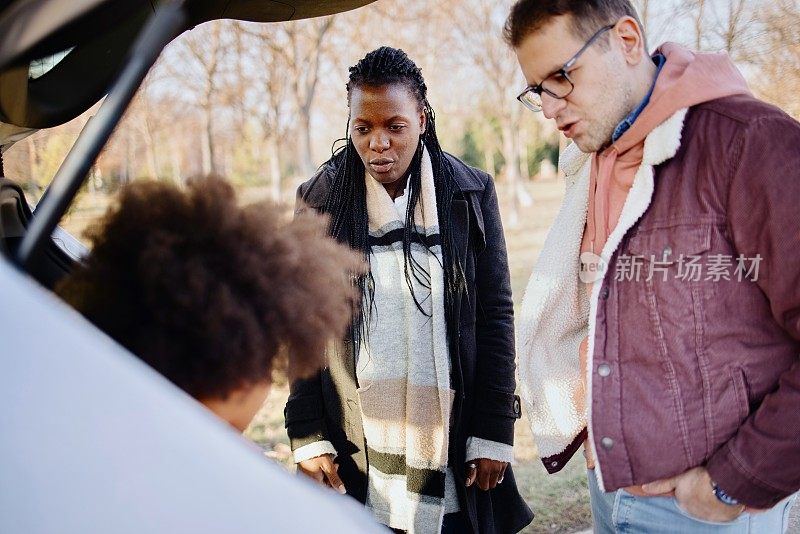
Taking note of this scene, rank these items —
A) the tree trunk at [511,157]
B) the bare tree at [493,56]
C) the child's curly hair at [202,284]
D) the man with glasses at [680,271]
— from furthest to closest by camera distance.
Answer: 1. the tree trunk at [511,157]
2. the bare tree at [493,56]
3. the man with glasses at [680,271]
4. the child's curly hair at [202,284]

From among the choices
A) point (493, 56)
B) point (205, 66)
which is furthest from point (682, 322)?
point (493, 56)

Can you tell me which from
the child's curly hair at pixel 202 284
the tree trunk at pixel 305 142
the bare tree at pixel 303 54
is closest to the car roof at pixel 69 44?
the child's curly hair at pixel 202 284

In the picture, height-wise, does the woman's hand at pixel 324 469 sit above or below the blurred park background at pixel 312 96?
below

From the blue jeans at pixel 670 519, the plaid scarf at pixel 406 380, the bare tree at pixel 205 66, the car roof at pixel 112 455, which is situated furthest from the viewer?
the bare tree at pixel 205 66

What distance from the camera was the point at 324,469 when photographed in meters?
2.18

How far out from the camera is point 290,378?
1200 millimetres

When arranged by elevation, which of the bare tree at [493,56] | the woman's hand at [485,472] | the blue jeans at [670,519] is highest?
the bare tree at [493,56]

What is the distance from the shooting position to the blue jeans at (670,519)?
1448mm

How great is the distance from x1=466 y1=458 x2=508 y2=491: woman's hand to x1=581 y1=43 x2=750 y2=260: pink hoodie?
0.84 metres

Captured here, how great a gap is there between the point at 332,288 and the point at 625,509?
92cm

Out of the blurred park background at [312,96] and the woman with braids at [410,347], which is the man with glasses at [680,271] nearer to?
the woman with braids at [410,347]

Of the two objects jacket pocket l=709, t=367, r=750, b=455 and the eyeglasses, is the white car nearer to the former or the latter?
jacket pocket l=709, t=367, r=750, b=455

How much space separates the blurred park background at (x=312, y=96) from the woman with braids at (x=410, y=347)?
30 centimetres

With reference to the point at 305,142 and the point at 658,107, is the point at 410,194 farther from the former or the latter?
the point at 305,142
